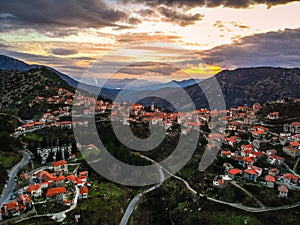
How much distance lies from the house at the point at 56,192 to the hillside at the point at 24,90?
1300 inches

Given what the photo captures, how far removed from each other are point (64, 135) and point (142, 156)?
1353 cm

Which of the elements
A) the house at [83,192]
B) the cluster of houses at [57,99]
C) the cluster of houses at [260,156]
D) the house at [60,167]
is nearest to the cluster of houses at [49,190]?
the house at [83,192]

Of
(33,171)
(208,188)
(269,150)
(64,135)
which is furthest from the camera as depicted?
(64,135)

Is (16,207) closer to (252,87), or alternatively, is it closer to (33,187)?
(33,187)

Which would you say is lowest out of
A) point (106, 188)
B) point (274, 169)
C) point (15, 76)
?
point (106, 188)

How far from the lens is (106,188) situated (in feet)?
94.8

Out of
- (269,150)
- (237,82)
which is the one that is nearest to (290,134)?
(269,150)

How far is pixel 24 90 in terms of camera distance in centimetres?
6669

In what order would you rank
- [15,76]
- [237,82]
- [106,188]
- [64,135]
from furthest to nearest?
[237,82] < [15,76] < [64,135] < [106,188]

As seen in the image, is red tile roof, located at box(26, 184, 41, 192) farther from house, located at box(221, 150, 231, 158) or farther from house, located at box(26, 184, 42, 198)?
house, located at box(221, 150, 231, 158)

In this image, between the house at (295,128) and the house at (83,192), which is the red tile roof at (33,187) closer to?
the house at (83,192)

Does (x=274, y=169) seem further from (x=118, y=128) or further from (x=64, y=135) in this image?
(x=64, y=135)

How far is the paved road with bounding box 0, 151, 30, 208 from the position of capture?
82.3ft

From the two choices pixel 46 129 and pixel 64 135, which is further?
pixel 46 129
